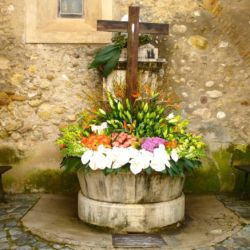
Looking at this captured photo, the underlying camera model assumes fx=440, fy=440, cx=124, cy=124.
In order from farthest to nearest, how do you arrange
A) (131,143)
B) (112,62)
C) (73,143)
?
(112,62)
(73,143)
(131,143)

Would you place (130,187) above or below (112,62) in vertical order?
below

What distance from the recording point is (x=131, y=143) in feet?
14.7

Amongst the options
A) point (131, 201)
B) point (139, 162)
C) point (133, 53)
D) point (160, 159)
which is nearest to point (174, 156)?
point (160, 159)

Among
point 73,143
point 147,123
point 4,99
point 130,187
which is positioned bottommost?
point 130,187

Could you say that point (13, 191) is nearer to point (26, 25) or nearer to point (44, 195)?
point (44, 195)

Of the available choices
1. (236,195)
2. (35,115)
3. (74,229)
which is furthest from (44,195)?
(236,195)

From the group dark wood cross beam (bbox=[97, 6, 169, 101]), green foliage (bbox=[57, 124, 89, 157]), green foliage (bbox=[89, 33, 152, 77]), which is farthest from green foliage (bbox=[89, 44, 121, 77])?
green foliage (bbox=[57, 124, 89, 157])

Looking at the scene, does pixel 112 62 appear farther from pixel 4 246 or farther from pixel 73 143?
pixel 4 246

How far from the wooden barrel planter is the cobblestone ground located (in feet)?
2.13

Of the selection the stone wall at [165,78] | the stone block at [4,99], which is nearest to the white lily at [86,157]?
the stone wall at [165,78]

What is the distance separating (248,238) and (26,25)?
3718 mm

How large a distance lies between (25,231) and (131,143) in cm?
134

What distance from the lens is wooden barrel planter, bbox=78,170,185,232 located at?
4352 mm

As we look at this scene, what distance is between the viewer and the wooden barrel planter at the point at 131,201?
4352mm
